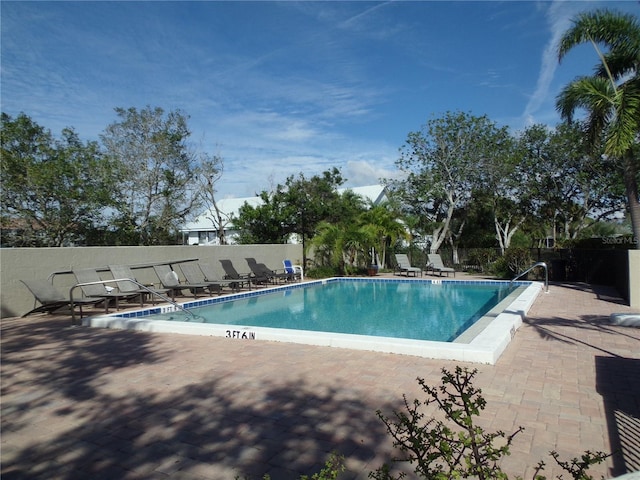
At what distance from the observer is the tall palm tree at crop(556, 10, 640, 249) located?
38.2ft

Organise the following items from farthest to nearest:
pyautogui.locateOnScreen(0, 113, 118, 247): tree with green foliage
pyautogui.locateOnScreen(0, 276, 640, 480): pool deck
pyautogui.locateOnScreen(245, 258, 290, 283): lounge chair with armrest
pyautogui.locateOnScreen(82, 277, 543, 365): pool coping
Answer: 1. pyautogui.locateOnScreen(245, 258, 290, 283): lounge chair with armrest
2. pyautogui.locateOnScreen(0, 113, 118, 247): tree with green foliage
3. pyautogui.locateOnScreen(82, 277, 543, 365): pool coping
4. pyautogui.locateOnScreen(0, 276, 640, 480): pool deck

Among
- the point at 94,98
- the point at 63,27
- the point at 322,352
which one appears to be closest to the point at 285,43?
the point at 63,27

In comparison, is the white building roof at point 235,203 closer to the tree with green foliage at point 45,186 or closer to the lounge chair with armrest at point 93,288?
the tree with green foliage at point 45,186

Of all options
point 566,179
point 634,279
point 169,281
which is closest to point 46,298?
point 169,281

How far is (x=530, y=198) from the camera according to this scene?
23.6 metres

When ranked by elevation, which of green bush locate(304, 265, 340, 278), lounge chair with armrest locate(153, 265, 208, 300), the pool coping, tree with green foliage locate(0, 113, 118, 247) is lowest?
the pool coping

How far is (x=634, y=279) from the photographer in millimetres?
9773

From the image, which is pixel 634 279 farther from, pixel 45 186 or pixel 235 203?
pixel 235 203

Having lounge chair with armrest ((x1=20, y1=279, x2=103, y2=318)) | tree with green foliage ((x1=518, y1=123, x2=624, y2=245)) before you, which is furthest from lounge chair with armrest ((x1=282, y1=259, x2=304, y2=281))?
tree with green foliage ((x1=518, y1=123, x2=624, y2=245))

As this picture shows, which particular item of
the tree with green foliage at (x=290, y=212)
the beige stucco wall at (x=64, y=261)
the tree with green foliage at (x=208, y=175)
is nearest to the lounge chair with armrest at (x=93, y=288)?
the beige stucco wall at (x=64, y=261)

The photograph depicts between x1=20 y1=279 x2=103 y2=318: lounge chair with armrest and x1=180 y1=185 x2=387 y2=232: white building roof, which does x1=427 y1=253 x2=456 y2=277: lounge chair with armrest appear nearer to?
x1=180 y1=185 x2=387 y2=232: white building roof

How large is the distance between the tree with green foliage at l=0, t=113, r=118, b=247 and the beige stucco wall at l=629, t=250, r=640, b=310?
55.4ft

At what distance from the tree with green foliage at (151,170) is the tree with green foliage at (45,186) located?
191cm

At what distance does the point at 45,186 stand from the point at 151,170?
5.45 metres
